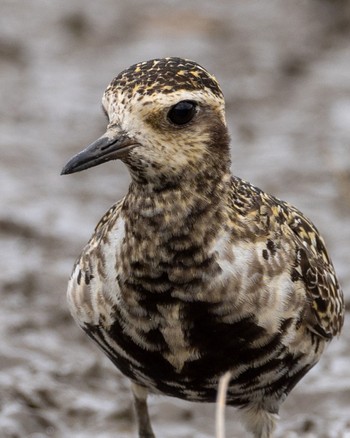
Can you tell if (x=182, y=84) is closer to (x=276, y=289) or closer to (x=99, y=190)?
(x=276, y=289)

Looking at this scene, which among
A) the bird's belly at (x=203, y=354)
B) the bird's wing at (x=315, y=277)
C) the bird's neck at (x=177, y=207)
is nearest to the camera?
the bird's neck at (x=177, y=207)

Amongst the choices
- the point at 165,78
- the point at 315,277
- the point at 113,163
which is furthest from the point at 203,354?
the point at 113,163

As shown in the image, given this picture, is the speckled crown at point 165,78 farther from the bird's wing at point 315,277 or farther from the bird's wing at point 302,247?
the bird's wing at point 315,277

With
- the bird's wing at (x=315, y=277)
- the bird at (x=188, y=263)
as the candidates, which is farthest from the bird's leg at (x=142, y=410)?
the bird's wing at (x=315, y=277)

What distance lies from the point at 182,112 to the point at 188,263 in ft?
2.45

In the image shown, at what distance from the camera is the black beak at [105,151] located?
5.74 m

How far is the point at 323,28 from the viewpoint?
14633mm

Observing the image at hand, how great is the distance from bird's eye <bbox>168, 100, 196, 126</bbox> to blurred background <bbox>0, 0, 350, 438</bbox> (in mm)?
2787

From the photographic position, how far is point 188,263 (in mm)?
6109

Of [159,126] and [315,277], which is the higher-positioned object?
[159,126]

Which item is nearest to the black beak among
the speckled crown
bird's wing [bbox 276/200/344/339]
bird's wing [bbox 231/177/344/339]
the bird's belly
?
the speckled crown

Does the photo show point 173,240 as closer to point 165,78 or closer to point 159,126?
point 159,126

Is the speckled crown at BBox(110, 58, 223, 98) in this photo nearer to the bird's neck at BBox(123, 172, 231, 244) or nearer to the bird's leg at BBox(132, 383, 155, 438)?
the bird's neck at BBox(123, 172, 231, 244)

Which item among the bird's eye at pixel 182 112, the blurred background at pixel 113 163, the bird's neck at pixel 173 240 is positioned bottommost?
the bird's neck at pixel 173 240
